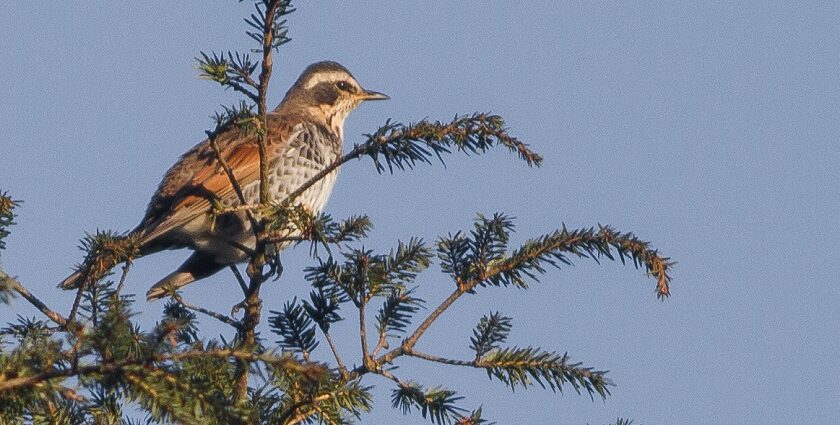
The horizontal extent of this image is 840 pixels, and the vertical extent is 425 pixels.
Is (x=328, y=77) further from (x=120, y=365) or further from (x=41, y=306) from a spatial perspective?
(x=120, y=365)

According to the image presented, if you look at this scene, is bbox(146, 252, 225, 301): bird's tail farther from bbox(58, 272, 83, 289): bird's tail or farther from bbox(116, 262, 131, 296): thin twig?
bbox(116, 262, 131, 296): thin twig

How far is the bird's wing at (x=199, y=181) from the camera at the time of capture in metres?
6.56

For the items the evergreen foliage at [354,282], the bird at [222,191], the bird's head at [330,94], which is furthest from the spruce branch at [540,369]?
the bird's head at [330,94]

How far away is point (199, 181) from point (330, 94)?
2003 millimetres

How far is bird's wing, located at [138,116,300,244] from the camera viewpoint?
21.5 feet

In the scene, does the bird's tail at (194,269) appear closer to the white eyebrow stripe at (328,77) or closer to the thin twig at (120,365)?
the white eyebrow stripe at (328,77)

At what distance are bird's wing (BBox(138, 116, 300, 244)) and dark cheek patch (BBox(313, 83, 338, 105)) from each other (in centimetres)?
122

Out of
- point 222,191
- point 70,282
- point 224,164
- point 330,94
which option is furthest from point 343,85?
point 224,164

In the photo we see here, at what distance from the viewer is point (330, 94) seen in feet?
27.8

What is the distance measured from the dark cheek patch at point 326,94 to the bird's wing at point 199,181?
4.01ft

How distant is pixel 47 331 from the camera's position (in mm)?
4027

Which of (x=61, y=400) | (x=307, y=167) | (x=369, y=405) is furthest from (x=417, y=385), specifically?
(x=307, y=167)

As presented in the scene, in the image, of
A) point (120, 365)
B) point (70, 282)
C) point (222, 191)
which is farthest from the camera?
point (222, 191)

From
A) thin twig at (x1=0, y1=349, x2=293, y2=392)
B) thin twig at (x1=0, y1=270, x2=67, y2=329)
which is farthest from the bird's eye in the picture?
thin twig at (x1=0, y1=349, x2=293, y2=392)
